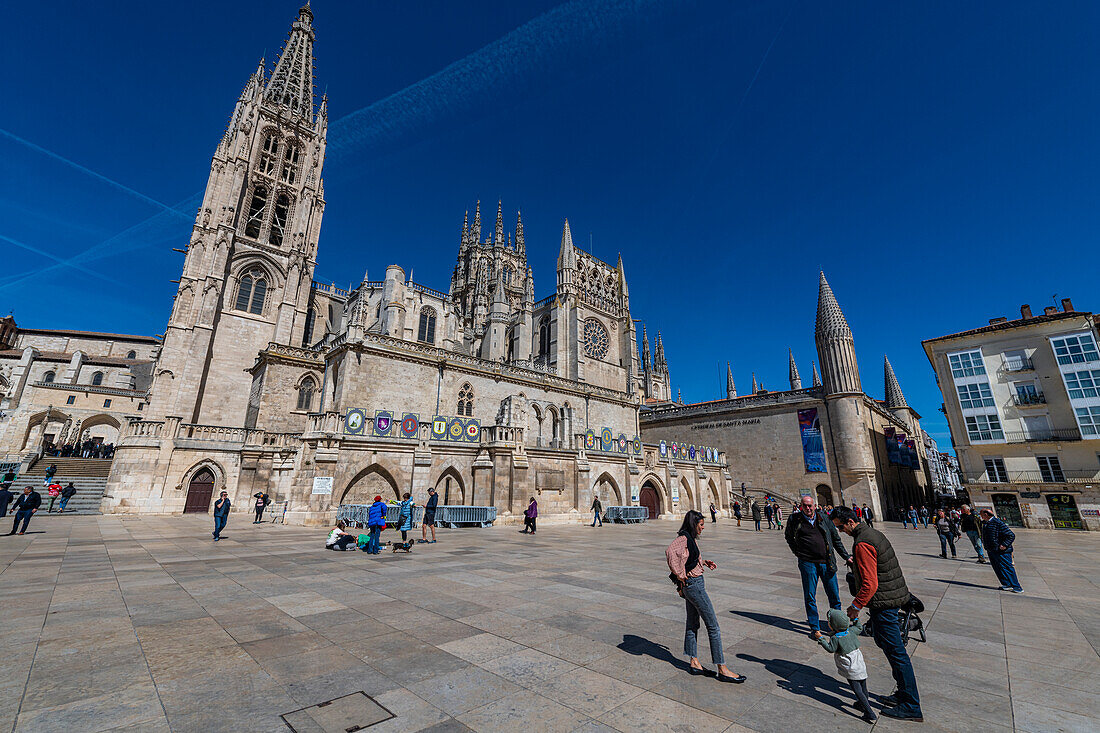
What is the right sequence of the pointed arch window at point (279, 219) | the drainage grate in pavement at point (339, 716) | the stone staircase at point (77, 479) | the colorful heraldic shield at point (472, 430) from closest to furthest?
1. the drainage grate in pavement at point (339, 716)
2. the colorful heraldic shield at point (472, 430)
3. the stone staircase at point (77, 479)
4. the pointed arch window at point (279, 219)

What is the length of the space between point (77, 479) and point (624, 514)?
32174 millimetres

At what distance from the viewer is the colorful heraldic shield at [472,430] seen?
848 inches

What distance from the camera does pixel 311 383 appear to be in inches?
1101

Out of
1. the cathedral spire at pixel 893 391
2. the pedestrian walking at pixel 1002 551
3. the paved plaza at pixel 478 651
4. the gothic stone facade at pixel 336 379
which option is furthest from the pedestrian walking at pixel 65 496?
the cathedral spire at pixel 893 391

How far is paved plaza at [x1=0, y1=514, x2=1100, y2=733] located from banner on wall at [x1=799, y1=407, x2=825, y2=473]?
1035 inches

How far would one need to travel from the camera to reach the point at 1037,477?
27078 mm

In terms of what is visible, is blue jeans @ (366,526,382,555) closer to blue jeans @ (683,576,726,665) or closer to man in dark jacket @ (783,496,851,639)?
blue jeans @ (683,576,726,665)

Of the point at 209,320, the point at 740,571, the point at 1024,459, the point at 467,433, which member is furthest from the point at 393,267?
the point at 1024,459

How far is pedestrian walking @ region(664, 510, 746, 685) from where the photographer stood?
409 cm

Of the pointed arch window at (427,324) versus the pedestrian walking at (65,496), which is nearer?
the pedestrian walking at (65,496)

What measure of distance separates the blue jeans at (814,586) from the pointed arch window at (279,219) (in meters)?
44.1

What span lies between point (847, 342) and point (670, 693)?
125 ft

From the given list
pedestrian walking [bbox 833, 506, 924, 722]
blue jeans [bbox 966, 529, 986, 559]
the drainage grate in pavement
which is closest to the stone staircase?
the drainage grate in pavement

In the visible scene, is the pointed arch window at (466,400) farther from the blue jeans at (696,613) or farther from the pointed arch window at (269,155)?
the pointed arch window at (269,155)
